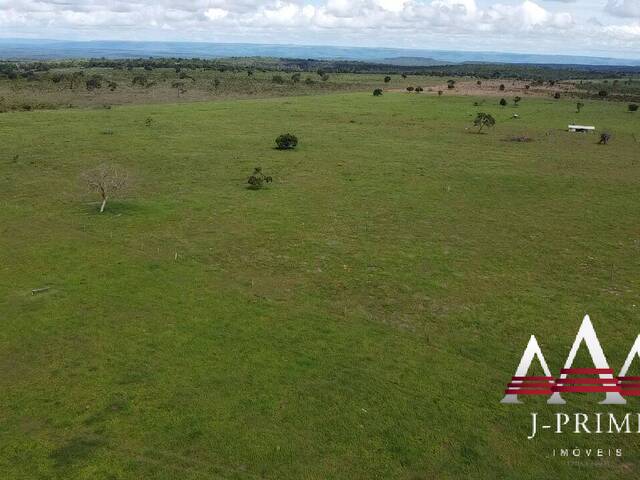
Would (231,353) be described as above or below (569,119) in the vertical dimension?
below

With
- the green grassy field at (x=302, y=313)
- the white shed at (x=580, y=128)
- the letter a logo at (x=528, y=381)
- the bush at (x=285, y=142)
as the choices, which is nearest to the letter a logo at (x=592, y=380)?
the letter a logo at (x=528, y=381)

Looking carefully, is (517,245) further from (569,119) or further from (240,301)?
(569,119)

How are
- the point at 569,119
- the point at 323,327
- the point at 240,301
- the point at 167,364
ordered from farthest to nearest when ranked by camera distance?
the point at 569,119 < the point at 240,301 < the point at 323,327 < the point at 167,364

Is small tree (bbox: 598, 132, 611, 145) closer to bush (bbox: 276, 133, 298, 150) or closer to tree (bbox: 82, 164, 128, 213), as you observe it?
bush (bbox: 276, 133, 298, 150)

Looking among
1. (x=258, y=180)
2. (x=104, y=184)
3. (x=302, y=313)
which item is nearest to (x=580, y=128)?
(x=258, y=180)

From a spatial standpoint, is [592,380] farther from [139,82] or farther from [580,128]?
[139,82]

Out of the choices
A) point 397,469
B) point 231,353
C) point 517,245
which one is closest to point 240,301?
point 231,353

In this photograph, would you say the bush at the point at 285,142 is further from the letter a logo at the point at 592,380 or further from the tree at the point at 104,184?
the letter a logo at the point at 592,380
